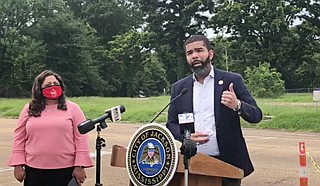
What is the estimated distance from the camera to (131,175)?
3.35 m

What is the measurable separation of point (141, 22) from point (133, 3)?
4.57 m

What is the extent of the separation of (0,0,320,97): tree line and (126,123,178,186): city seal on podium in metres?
56.9

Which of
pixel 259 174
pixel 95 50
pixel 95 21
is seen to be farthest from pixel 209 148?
pixel 95 21

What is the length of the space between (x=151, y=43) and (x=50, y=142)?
67.8 m

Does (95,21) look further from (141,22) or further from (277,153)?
(277,153)

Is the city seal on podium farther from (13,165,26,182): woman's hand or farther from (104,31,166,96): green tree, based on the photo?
(104,31,166,96): green tree

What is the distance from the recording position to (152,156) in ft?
10.7

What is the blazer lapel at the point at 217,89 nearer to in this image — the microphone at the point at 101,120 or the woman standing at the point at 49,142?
the microphone at the point at 101,120

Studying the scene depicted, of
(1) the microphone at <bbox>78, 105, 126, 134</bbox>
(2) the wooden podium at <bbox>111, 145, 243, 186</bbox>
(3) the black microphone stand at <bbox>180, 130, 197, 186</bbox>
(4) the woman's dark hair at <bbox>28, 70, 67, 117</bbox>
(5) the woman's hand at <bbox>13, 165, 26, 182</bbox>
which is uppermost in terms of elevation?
(4) the woman's dark hair at <bbox>28, 70, 67, 117</bbox>

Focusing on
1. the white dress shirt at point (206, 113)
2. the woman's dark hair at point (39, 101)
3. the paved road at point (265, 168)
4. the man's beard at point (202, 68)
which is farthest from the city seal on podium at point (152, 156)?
the paved road at point (265, 168)

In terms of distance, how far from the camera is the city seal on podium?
3.21m

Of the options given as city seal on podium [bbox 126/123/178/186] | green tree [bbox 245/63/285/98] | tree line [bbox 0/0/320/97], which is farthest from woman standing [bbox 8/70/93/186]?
tree line [bbox 0/0/320/97]

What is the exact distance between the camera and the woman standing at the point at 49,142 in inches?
171

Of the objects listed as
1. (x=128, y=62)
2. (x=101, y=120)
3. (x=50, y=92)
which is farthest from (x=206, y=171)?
(x=128, y=62)
